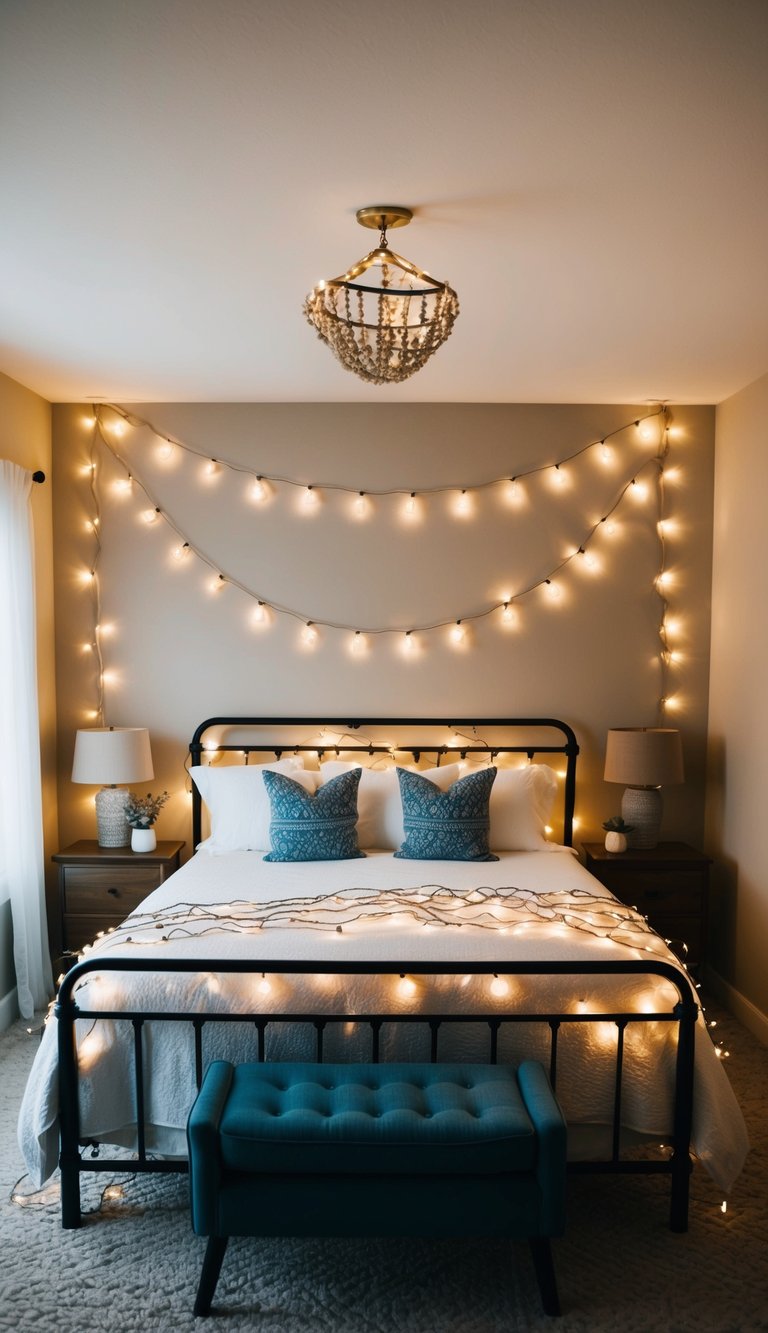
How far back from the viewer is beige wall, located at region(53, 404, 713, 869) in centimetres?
453

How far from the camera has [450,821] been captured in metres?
3.88

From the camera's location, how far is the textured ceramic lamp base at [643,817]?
4301 mm

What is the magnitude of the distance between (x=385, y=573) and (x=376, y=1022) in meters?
2.42

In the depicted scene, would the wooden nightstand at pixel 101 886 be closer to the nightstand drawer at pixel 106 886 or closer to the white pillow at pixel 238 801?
the nightstand drawer at pixel 106 886

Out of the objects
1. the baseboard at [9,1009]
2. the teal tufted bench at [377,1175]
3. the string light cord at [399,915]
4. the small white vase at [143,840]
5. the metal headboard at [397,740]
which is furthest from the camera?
the metal headboard at [397,740]

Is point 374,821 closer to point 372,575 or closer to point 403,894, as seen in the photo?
point 403,894

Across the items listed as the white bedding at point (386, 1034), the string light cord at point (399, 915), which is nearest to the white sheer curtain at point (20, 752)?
the string light cord at point (399, 915)

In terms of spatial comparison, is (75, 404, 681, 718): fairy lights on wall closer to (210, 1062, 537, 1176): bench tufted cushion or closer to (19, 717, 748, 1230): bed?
(19, 717, 748, 1230): bed

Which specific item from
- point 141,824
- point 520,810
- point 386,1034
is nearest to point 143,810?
point 141,824

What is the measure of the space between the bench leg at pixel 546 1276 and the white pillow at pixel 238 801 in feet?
6.80

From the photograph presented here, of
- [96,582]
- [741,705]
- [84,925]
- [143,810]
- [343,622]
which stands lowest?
[84,925]

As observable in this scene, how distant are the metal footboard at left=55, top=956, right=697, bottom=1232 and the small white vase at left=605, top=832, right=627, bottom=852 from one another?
1656mm

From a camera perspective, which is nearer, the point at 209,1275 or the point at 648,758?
the point at 209,1275

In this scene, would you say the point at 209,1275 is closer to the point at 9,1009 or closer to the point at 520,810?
the point at 9,1009
